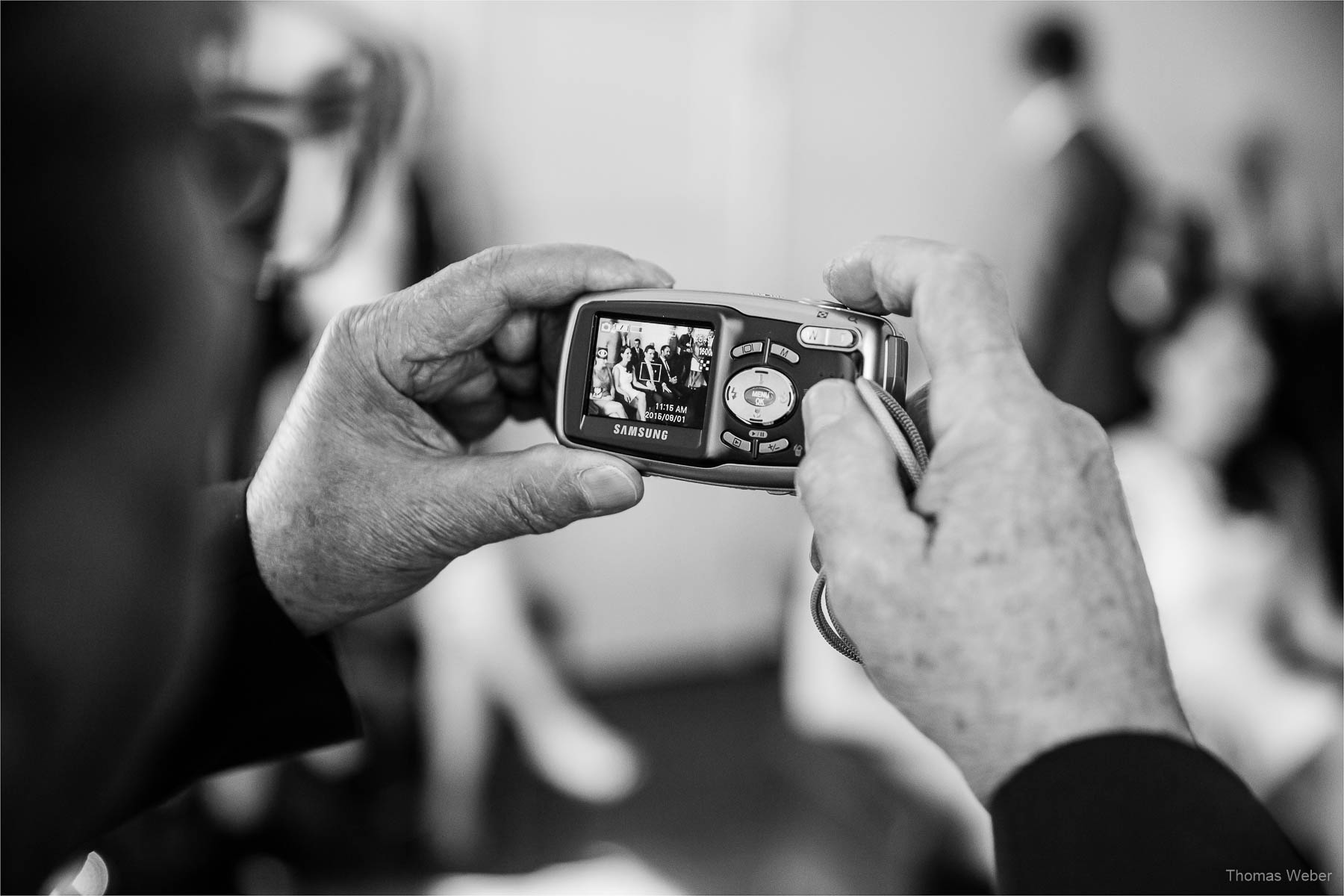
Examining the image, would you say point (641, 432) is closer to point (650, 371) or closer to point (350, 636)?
point (650, 371)

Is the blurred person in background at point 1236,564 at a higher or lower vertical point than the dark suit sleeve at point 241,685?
lower

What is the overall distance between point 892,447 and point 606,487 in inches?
11.3

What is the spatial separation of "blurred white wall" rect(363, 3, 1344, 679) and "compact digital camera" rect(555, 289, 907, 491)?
169 centimetres

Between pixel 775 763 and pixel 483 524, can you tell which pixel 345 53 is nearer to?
pixel 483 524

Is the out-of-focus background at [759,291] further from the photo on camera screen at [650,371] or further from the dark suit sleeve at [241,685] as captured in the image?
the photo on camera screen at [650,371]

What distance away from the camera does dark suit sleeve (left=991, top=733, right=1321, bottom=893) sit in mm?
582

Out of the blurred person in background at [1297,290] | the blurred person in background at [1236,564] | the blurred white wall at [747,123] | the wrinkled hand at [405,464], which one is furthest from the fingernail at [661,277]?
the blurred person in background at [1297,290]

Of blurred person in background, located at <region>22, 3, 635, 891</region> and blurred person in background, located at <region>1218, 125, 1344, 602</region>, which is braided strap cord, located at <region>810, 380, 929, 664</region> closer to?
blurred person in background, located at <region>22, 3, 635, 891</region>

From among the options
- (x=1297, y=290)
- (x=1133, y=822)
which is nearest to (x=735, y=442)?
(x=1133, y=822)

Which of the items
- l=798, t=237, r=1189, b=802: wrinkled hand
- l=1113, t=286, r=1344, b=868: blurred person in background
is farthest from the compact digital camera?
l=1113, t=286, r=1344, b=868: blurred person in background

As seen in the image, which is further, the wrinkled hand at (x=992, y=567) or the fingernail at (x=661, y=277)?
the fingernail at (x=661, y=277)

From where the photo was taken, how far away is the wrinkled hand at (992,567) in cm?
61

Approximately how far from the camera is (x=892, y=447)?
725mm

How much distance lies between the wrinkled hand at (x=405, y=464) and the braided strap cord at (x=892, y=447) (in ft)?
0.70
